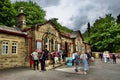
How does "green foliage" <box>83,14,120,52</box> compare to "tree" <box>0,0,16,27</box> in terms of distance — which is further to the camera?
"green foliage" <box>83,14,120,52</box>

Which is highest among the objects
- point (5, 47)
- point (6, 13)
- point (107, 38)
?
point (6, 13)

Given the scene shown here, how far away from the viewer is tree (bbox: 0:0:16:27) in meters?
32.6

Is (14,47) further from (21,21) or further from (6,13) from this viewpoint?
(6,13)

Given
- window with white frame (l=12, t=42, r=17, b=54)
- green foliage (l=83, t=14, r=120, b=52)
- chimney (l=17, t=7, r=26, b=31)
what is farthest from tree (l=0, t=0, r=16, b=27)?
green foliage (l=83, t=14, r=120, b=52)

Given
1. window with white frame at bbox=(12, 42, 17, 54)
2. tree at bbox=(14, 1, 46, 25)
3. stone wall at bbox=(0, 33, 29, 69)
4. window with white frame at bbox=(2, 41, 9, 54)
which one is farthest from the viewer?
tree at bbox=(14, 1, 46, 25)

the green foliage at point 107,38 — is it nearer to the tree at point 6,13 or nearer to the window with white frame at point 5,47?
the tree at point 6,13

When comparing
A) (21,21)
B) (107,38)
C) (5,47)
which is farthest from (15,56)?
(107,38)

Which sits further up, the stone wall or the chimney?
the chimney

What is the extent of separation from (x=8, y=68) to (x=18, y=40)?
3.18 meters

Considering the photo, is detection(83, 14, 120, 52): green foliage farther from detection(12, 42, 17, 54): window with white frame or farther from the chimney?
detection(12, 42, 17, 54): window with white frame

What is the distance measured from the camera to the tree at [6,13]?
107 ft

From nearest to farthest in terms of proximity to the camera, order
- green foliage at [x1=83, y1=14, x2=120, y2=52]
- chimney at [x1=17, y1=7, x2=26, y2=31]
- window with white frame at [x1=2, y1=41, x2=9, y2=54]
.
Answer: window with white frame at [x1=2, y1=41, x2=9, y2=54] → chimney at [x1=17, y1=7, x2=26, y2=31] → green foliage at [x1=83, y1=14, x2=120, y2=52]

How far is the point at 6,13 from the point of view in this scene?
33406 mm

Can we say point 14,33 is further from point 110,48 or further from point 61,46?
point 110,48
